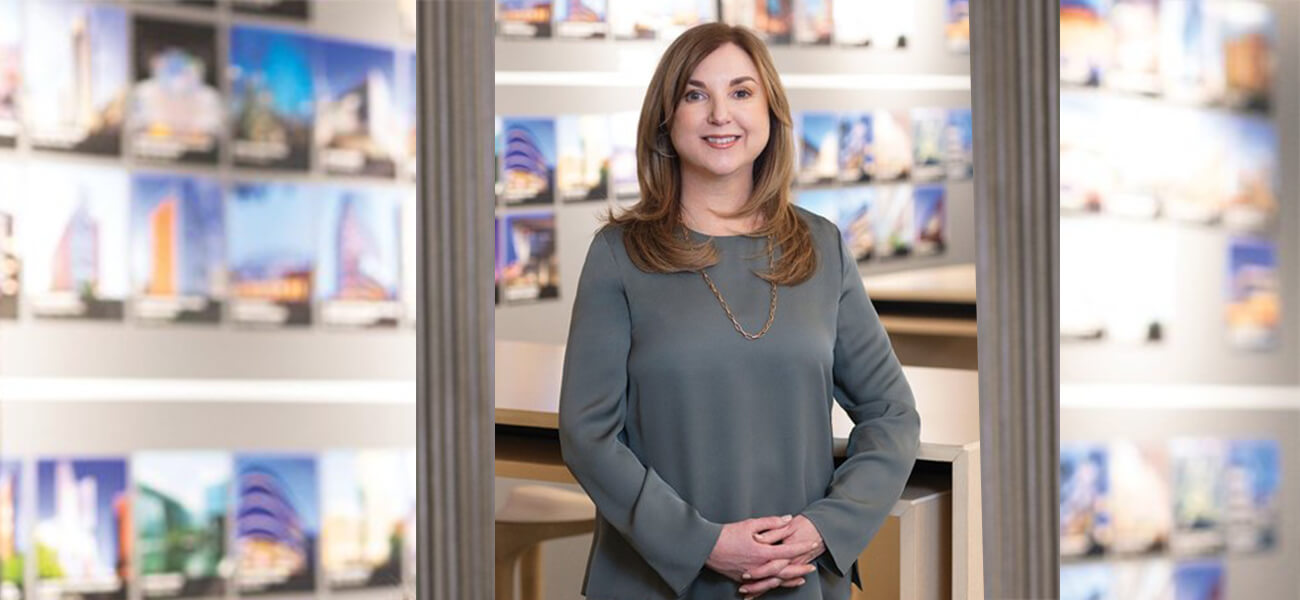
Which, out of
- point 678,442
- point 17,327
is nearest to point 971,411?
point 678,442

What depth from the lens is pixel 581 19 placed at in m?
2.40

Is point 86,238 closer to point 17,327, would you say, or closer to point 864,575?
point 17,327

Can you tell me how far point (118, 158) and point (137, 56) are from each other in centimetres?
18

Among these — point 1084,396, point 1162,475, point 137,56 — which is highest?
point 137,56

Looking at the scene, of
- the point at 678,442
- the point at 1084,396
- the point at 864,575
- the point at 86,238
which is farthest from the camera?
the point at 1084,396

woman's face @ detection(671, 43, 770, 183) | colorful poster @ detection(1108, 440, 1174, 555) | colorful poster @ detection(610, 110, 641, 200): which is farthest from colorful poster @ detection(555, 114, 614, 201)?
colorful poster @ detection(1108, 440, 1174, 555)

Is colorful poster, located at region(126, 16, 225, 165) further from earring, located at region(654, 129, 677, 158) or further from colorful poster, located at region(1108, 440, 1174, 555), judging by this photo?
colorful poster, located at region(1108, 440, 1174, 555)

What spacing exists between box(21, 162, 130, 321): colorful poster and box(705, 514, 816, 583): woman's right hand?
1156 millimetres

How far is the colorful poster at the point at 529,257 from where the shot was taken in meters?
2.43

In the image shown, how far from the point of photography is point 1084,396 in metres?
2.44

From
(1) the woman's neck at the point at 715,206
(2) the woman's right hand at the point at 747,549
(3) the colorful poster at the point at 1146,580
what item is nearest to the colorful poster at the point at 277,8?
(1) the woman's neck at the point at 715,206

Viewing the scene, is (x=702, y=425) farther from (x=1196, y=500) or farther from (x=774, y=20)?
→ (x=1196, y=500)

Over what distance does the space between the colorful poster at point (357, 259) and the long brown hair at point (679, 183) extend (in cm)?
69

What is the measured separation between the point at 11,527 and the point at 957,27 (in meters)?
1.90
